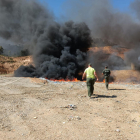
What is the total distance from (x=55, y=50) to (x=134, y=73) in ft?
40.2

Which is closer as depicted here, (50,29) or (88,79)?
(88,79)

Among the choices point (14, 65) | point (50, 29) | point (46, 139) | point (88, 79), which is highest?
point (50, 29)

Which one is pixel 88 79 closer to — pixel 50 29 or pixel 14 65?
pixel 50 29

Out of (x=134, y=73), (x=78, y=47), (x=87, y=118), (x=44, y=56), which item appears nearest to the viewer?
(x=87, y=118)

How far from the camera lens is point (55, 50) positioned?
78.5ft

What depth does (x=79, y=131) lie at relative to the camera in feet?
10.4

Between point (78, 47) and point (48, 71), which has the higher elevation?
point (78, 47)

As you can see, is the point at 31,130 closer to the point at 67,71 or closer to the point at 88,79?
the point at 88,79

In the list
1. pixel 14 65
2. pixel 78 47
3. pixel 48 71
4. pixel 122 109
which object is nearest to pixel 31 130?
pixel 122 109

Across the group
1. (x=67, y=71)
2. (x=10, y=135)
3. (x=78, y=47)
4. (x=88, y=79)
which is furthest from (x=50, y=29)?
(x=10, y=135)

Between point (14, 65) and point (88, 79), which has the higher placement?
point (14, 65)

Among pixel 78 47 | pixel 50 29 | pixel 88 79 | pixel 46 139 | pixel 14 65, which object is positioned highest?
pixel 50 29

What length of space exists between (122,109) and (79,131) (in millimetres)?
2451

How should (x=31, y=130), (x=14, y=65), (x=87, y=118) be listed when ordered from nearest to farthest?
(x=31, y=130) < (x=87, y=118) < (x=14, y=65)
